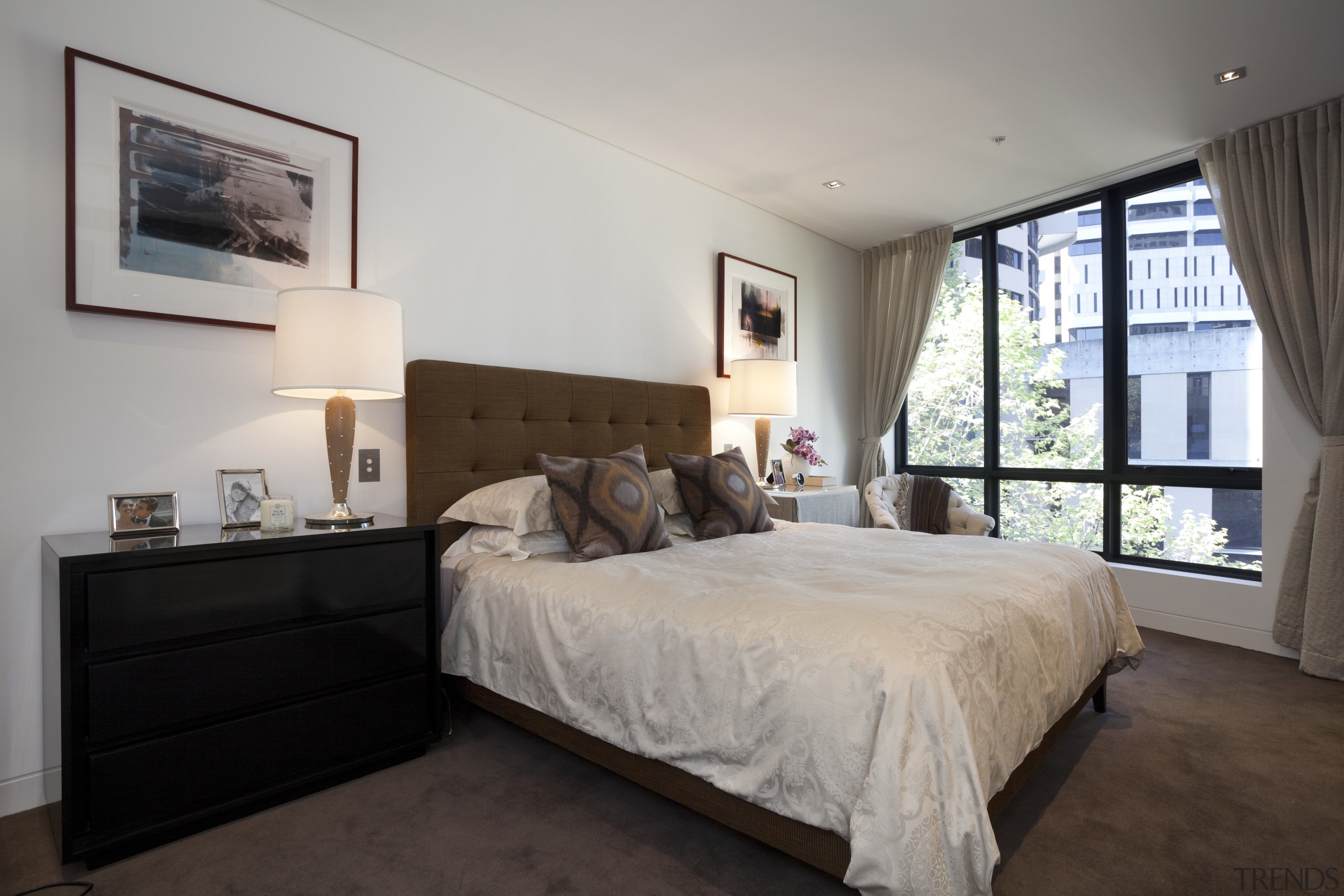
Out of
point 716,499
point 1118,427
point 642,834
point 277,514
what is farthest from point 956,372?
point 277,514

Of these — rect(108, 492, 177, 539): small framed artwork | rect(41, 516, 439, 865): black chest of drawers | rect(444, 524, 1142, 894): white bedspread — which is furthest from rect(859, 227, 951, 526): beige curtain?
rect(108, 492, 177, 539): small framed artwork

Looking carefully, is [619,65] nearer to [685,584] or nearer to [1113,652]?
[685,584]

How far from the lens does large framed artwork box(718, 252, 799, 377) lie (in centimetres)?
420

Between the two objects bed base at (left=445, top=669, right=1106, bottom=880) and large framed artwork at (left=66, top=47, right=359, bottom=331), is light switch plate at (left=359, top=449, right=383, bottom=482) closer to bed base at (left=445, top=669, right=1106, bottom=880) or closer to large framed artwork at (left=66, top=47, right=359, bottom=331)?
large framed artwork at (left=66, top=47, right=359, bottom=331)

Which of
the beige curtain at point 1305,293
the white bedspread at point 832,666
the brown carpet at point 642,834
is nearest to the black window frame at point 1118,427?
the beige curtain at point 1305,293

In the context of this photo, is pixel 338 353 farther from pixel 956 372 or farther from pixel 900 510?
A: pixel 956 372

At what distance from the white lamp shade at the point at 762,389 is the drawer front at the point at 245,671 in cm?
230

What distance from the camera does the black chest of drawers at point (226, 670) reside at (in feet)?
5.34

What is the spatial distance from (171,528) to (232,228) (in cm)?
102

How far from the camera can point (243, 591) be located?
6.10 feet

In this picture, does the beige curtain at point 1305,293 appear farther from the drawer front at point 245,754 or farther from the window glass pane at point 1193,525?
the drawer front at point 245,754

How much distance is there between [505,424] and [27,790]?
6.12 ft

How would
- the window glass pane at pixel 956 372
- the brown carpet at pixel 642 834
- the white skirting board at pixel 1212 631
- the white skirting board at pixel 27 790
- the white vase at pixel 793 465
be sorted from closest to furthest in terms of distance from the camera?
the brown carpet at pixel 642 834, the white skirting board at pixel 27 790, the white skirting board at pixel 1212 631, the white vase at pixel 793 465, the window glass pane at pixel 956 372

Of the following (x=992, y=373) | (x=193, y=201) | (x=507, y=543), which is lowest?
(x=507, y=543)
